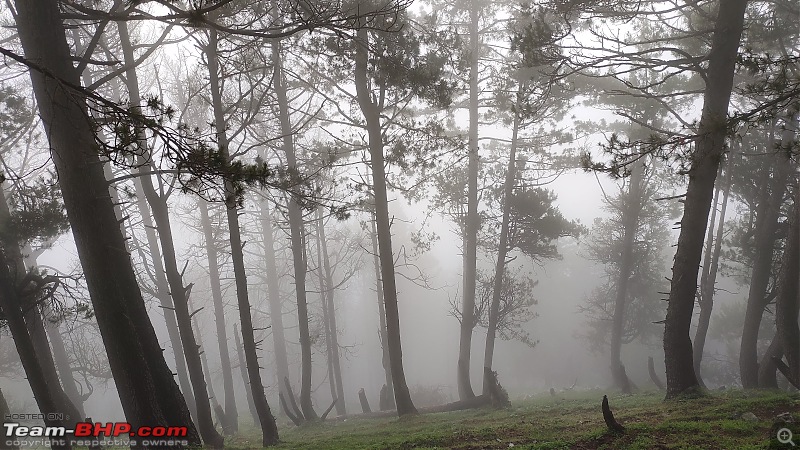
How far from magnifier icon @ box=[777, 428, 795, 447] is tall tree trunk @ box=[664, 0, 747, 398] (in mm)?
3708

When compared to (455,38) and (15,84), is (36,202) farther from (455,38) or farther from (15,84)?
(455,38)

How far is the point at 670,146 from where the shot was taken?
7.32 metres

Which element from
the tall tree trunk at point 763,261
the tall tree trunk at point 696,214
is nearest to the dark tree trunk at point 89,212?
the tall tree trunk at point 696,214

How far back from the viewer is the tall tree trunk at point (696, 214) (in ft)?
27.5

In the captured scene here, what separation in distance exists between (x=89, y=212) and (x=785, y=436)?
8.39 m

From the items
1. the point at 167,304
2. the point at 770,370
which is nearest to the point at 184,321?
the point at 167,304

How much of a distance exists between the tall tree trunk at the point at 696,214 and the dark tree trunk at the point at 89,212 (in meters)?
8.65

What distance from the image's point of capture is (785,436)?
4.87 meters

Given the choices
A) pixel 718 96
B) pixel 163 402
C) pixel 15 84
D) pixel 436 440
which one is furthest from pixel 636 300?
pixel 15 84

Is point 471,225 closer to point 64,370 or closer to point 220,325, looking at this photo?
point 220,325

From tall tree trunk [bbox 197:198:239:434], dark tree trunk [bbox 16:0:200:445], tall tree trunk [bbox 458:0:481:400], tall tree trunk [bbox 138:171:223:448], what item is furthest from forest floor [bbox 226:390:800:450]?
tall tree trunk [bbox 197:198:239:434]

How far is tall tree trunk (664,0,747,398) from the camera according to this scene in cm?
839

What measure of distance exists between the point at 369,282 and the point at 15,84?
3867 centimetres
